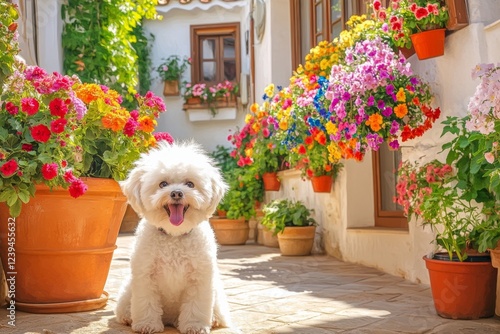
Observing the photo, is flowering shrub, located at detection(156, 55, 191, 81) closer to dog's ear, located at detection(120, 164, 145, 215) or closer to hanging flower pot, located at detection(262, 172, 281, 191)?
hanging flower pot, located at detection(262, 172, 281, 191)

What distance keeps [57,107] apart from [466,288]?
230cm

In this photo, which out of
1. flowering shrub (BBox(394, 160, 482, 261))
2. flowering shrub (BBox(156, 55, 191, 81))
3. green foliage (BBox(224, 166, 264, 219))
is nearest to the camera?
flowering shrub (BBox(394, 160, 482, 261))

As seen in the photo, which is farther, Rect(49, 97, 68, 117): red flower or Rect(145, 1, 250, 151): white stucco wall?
Rect(145, 1, 250, 151): white stucco wall

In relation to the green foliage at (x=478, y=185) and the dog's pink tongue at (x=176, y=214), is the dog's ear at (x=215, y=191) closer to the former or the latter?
the dog's pink tongue at (x=176, y=214)

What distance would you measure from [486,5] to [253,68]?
5799mm

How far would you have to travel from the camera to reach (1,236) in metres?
A: 3.48

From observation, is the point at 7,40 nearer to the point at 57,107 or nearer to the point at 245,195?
the point at 57,107

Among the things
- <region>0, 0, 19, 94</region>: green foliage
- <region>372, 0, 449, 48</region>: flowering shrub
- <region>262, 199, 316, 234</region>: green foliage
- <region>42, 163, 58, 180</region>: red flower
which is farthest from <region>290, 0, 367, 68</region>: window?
<region>42, 163, 58, 180</region>: red flower

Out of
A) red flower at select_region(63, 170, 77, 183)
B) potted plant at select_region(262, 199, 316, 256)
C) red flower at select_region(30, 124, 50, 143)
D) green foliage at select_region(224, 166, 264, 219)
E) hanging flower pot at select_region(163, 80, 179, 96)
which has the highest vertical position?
hanging flower pot at select_region(163, 80, 179, 96)

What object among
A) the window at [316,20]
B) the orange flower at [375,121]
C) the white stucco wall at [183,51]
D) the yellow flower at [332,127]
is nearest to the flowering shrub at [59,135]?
the yellow flower at [332,127]

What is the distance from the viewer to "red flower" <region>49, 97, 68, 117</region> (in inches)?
126

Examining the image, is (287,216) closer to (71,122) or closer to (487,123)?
(71,122)

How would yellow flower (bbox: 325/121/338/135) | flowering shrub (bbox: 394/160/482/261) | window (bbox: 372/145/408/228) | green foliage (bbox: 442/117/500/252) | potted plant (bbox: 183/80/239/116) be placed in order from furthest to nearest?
potted plant (bbox: 183/80/239/116), window (bbox: 372/145/408/228), yellow flower (bbox: 325/121/338/135), flowering shrub (bbox: 394/160/482/261), green foliage (bbox: 442/117/500/252)

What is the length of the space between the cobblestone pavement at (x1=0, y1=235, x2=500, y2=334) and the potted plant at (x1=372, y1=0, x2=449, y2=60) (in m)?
1.57
